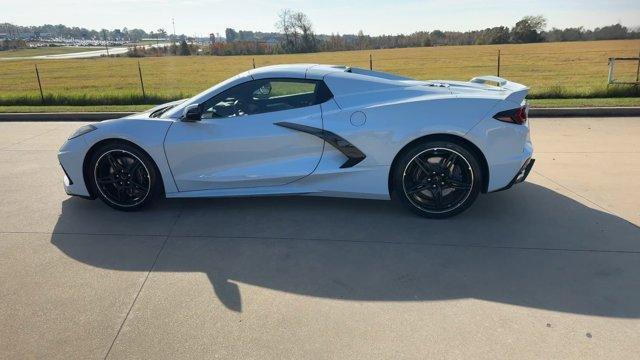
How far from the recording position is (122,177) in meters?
4.56

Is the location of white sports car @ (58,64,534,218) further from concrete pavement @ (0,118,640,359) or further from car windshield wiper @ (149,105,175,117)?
concrete pavement @ (0,118,640,359)

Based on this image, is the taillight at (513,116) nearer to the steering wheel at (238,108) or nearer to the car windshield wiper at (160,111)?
the steering wheel at (238,108)

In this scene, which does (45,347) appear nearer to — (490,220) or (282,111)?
(282,111)

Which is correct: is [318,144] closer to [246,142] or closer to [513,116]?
[246,142]

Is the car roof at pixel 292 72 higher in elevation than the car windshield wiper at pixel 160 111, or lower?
higher

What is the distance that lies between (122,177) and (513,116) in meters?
3.63

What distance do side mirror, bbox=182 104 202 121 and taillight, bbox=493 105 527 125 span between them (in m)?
2.60

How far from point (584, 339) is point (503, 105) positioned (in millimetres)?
2139

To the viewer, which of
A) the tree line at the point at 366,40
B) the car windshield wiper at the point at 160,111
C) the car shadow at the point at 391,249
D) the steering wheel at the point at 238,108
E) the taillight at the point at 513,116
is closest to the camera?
the car shadow at the point at 391,249

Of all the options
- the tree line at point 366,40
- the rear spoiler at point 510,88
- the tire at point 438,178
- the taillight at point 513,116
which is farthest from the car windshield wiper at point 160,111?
the tree line at point 366,40

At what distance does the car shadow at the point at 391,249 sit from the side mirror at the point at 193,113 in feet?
3.02

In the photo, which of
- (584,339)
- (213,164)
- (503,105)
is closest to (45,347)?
(213,164)

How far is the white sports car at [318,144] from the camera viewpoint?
4133 mm

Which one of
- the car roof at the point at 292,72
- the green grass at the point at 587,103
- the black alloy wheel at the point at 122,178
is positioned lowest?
the green grass at the point at 587,103
